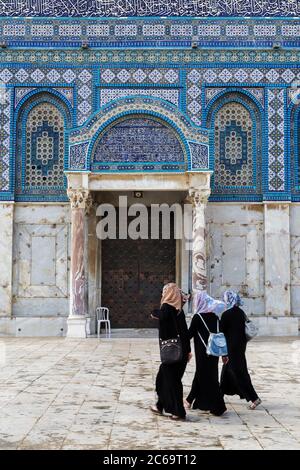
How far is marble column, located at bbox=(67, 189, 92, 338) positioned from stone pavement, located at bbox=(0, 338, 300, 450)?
2.79m

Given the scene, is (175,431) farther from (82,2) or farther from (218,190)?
(82,2)

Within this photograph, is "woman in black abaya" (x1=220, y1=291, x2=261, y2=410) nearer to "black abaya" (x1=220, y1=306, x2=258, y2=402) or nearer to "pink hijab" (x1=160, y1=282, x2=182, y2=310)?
"black abaya" (x1=220, y1=306, x2=258, y2=402)

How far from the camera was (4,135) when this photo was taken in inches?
639

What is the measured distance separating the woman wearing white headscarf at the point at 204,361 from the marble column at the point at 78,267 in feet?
27.4

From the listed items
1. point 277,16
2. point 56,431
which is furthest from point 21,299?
point 56,431

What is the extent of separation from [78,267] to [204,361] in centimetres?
859

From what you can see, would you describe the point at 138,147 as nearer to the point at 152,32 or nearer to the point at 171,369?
the point at 152,32

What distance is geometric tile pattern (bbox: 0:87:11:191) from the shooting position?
635 inches

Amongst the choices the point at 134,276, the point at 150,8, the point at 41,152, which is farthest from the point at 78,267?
the point at 150,8

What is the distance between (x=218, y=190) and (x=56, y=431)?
1102 cm

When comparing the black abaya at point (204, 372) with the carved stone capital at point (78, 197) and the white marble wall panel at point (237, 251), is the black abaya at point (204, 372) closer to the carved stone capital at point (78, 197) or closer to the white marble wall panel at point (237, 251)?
the carved stone capital at point (78, 197)

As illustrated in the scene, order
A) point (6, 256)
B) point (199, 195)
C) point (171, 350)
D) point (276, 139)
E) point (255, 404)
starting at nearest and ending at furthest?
point (171, 350) → point (255, 404) → point (199, 195) → point (6, 256) → point (276, 139)

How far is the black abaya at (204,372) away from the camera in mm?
6957

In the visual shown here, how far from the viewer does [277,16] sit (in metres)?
16.4
